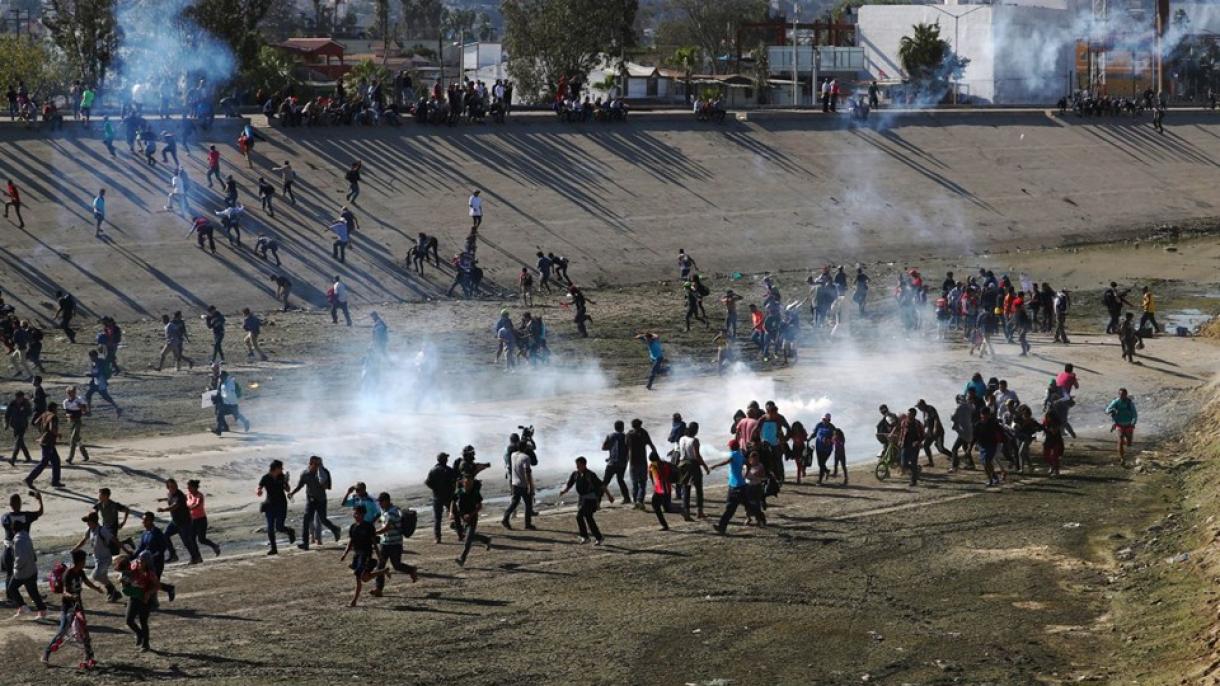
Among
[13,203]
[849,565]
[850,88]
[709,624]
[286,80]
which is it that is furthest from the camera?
[850,88]

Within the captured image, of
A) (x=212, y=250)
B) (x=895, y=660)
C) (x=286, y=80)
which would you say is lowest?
(x=895, y=660)

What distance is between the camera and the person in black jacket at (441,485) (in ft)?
68.6

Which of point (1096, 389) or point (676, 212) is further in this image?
point (676, 212)

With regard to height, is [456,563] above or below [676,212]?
below

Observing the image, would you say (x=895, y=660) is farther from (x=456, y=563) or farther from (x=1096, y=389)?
(x=1096, y=389)

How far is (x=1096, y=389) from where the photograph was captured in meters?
32.0

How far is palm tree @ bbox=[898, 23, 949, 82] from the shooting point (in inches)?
3334

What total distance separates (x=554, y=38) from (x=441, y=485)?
165 feet

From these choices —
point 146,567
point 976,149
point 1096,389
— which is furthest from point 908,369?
point 976,149

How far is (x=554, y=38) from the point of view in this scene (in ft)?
227

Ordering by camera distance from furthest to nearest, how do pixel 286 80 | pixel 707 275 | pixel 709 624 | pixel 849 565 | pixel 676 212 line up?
1. pixel 286 80
2. pixel 676 212
3. pixel 707 275
4. pixel 849 565
5. pixel 709 624

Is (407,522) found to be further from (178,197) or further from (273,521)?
(178,197)

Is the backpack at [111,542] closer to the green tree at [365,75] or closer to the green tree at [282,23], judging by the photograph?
the green tree at [365,75]

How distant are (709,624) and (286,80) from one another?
180 feet
